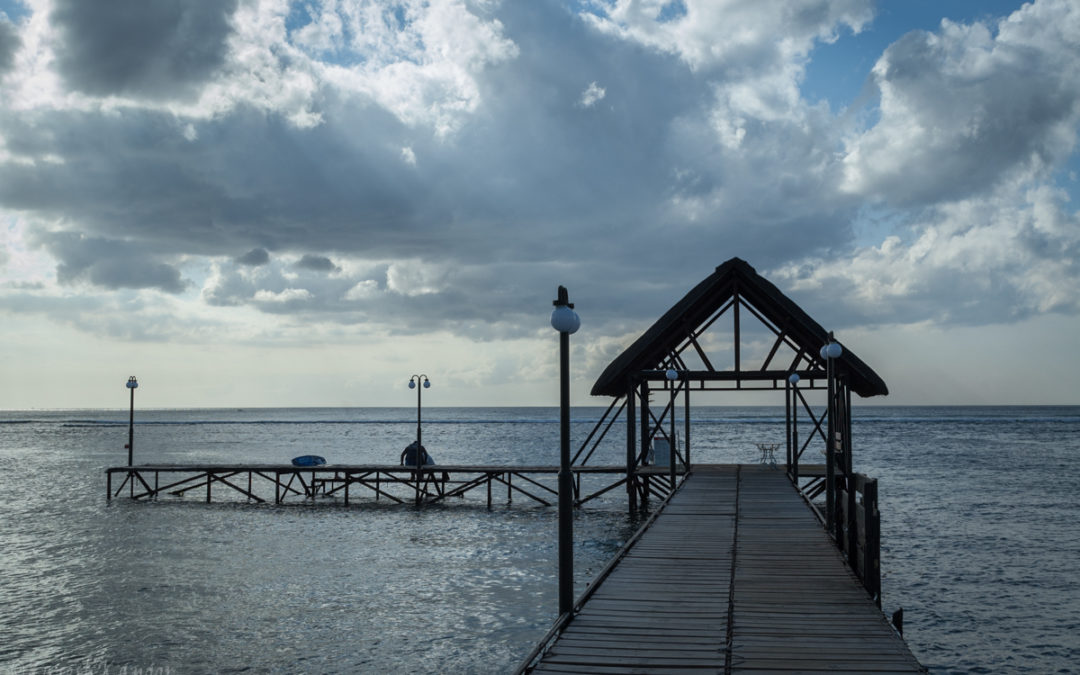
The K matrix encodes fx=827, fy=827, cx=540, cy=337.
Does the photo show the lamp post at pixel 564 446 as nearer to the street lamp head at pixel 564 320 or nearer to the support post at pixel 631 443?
the street lamp head at pixel 564 320

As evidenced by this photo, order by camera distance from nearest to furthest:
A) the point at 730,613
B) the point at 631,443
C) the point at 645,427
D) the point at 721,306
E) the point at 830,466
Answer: the point at 730,613 → the point at 830,466 → the point at 721,306 → the point at 631,443 → the point at 645,427

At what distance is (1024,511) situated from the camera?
102ft

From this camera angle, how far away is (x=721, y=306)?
2358 centimetres

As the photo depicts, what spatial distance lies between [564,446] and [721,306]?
14.6 m

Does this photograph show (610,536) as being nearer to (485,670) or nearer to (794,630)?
(485,670)

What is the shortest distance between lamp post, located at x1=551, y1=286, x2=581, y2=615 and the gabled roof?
13116 millimetres

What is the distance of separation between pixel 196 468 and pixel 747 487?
23076 millimetres

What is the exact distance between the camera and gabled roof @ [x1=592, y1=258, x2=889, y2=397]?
2208 cm

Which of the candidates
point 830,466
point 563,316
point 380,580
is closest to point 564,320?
point 563,316

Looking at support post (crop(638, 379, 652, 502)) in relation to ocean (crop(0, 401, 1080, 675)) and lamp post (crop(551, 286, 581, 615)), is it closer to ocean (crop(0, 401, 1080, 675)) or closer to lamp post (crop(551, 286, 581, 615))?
ocean (crop(0, 401, 1080, 675))

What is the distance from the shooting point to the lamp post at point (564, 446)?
9.83 metres

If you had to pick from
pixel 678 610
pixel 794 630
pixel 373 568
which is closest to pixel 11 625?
pixel 373 568

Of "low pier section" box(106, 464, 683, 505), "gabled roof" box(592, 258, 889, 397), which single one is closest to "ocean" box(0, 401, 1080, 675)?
"low pier section" box(106, 464, 683, 505)

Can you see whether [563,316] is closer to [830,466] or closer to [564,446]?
[564,446]
